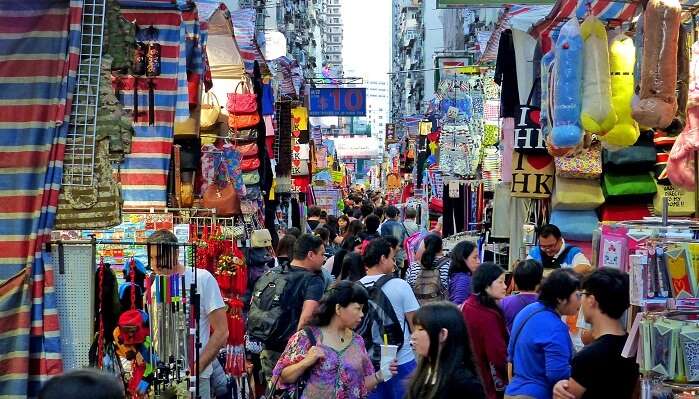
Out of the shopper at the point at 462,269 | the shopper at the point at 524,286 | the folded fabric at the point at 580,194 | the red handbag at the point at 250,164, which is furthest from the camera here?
the red handbag at the point at 250,164

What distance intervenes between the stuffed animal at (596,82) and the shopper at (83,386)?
4.58 meters

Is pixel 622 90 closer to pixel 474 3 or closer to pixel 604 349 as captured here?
pixel 604 349

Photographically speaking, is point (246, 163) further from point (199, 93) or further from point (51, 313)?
Result: point (51, 313)

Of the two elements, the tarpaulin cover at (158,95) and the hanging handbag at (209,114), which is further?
the hanging handbag at (209,114)

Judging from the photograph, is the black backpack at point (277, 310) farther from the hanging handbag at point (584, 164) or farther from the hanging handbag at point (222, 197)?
the hanging handbag at point (222, 197)

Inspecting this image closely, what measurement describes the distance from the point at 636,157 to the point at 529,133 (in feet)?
3.98

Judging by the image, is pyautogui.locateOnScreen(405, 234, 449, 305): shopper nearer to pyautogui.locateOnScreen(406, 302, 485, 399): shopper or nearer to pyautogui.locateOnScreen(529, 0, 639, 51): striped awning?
pyautogui.locateOnScreen(529, 0, 639, 51): striped awning

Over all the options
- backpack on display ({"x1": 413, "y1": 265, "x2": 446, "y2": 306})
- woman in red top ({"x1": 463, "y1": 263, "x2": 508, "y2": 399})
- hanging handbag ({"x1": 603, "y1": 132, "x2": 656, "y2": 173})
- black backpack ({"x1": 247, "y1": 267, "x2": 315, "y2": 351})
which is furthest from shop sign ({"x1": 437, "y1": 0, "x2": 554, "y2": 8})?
woman in red top ({"x1": 463, "y1": 263, "x2": 508, "y2": 399})

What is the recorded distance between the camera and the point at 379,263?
773cm

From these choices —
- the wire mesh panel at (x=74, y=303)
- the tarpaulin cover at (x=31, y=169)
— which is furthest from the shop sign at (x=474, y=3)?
the wire mesh panel at (x=74, y=303)

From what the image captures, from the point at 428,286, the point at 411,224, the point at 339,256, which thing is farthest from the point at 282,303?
the point at 411,224

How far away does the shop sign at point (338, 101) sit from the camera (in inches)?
1336

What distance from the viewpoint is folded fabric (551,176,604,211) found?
9.53 meters

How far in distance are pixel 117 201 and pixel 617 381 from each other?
258 centimetres
